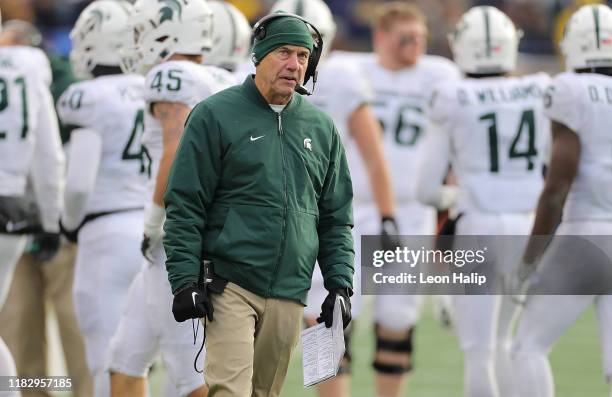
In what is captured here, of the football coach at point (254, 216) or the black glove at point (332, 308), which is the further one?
the black glove at point (332, 308)

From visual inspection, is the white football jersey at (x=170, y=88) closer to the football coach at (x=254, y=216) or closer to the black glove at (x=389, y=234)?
the football coach at (x=254, y=216)

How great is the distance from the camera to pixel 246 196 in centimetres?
489

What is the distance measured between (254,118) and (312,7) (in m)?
3.30

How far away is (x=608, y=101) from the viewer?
632 cm

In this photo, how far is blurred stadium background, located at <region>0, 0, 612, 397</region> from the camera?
9.20m

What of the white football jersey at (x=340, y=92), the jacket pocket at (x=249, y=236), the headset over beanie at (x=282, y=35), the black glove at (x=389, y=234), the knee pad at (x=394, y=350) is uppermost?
the headset over beanie at (x=282, y=35)

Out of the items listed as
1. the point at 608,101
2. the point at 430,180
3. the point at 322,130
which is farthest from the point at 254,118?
the point at 430,180

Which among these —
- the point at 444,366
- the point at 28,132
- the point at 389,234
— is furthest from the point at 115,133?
the point at 444,366

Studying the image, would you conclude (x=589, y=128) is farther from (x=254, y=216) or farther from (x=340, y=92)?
(x=254, y=216)

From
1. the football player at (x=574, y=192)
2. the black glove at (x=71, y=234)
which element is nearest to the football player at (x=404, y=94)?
the football player at (x=574, y=192)

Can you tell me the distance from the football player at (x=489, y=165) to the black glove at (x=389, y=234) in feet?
1.02

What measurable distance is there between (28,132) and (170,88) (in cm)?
165

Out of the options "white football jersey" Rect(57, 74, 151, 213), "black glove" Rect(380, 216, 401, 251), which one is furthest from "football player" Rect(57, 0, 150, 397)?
"black glove" Rect(380, 216, 401, 251)

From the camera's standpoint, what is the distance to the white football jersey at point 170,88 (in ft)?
18.2
